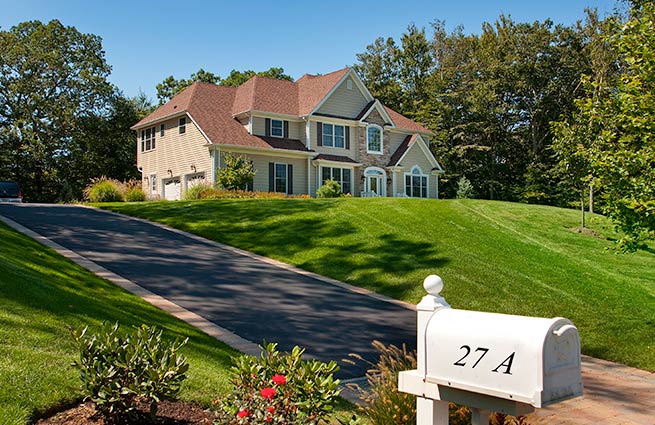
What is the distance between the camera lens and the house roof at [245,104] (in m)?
33.1

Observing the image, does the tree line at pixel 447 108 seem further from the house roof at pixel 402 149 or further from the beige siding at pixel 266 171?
the beige siding at pixel 266 171

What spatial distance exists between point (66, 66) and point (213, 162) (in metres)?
22.7

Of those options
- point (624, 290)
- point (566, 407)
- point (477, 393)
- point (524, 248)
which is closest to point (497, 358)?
point (477, 393)

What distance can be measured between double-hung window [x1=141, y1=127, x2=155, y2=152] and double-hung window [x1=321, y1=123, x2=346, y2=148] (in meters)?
11.1

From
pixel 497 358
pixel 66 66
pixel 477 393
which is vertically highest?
pixel 66 66

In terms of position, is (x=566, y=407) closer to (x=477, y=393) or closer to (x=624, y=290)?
(x=477, y=393)

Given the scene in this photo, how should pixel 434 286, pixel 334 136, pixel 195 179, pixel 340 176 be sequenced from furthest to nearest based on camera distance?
1. pixel 334 136
2. pixel 340 176
3. pixel 195 179
4. pixel 434 286

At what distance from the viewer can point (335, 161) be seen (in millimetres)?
35344

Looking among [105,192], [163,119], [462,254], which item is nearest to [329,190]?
[105,192]

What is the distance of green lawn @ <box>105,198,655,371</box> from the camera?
12188mm

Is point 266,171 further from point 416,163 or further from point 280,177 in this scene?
point 416,163

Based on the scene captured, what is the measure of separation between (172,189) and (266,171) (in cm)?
641

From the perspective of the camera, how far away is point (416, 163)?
40000 millimetres

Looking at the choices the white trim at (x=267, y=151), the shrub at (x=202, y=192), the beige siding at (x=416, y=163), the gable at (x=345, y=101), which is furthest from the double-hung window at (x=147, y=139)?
the beige siding at (x=416, y=163)
